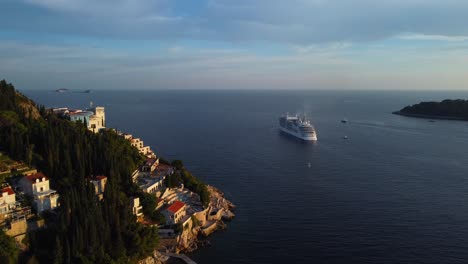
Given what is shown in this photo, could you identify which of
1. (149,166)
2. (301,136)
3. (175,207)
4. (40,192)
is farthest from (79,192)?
(301,136)

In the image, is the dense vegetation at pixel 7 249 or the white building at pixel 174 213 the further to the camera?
the white building at pixel 174 213

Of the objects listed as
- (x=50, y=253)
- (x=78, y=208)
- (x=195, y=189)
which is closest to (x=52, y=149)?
(x=78, y=208)

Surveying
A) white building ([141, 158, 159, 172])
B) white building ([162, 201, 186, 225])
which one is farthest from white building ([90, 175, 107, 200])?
white building ([141, 158, 159, 172])

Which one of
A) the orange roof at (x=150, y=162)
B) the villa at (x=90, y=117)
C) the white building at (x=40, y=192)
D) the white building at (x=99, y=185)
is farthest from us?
the villa at (x=90, y=117)

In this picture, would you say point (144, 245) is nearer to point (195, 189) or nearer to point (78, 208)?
point (78, 208)

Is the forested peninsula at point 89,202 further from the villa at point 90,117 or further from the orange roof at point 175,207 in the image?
the villa at point 90,117

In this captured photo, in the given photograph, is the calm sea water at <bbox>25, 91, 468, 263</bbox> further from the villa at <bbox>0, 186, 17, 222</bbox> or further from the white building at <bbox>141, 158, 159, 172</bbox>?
the villa at <bbox>0, 186, 17, 222</bbox>

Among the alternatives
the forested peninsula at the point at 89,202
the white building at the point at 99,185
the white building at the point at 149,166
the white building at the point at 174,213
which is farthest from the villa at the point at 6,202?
the white building at the point at 149,166
